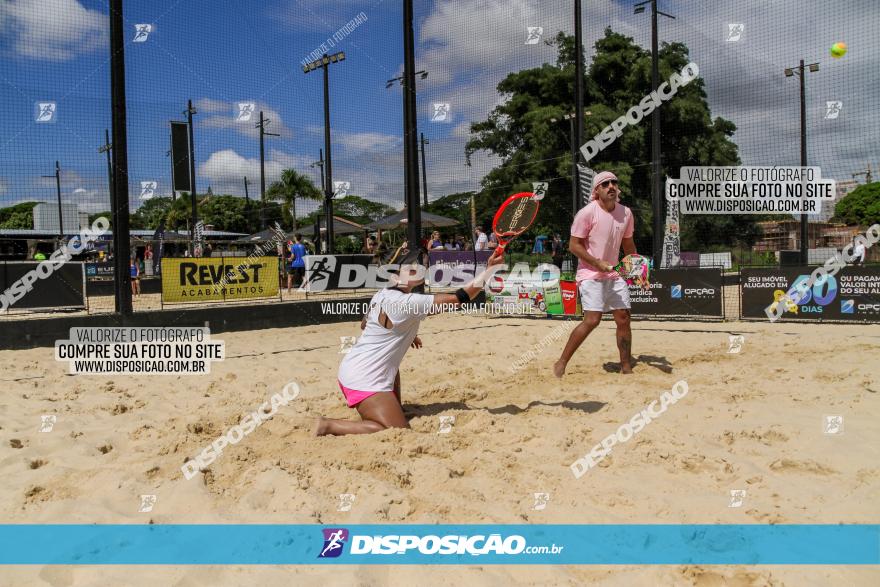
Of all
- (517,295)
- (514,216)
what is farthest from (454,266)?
(514,216)

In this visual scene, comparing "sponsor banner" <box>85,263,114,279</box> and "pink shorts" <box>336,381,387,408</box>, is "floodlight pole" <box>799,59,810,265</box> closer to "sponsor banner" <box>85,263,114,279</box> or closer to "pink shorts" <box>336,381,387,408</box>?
"pink shorts" <box>336,381,387,408</box>

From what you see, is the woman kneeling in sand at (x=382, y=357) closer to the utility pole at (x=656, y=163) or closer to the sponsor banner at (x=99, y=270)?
the utility pole at (x=656, y=163)

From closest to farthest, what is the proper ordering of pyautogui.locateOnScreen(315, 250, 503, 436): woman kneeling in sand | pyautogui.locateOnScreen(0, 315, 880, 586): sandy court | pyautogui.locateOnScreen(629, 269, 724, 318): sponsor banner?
1. pyautogui.locateOnScreen(0, 315, 880, 586): sandy court
2. pyautogui.locateOnScreen(315, 250, 503, 436): woman kneeling in sand
3. pyautogui.locateOnScreen(629, 269, 724, 318): sponsor banner

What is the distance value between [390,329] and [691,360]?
3885mm

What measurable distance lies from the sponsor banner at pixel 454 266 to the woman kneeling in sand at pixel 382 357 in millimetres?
11139

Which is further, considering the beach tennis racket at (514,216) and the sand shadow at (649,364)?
the sand shadow at (649,364)

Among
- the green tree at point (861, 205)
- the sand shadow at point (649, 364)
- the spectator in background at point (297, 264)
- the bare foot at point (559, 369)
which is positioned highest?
the green tree at point (861, 205)

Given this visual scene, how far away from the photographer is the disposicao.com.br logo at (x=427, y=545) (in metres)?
2.59

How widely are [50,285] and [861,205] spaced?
5587 centimetres

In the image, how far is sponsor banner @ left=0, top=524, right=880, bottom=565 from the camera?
251 cm

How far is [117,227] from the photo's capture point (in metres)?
8.95

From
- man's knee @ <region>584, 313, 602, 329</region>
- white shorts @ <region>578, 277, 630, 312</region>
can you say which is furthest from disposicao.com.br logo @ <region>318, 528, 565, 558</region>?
white shorts @ <region>578, 277, 630, 312</region>

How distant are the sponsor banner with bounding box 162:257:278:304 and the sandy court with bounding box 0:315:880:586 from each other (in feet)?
15.0

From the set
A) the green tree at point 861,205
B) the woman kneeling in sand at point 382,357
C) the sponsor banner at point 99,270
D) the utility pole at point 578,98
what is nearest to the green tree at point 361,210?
the green tree at point 861,205
